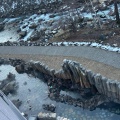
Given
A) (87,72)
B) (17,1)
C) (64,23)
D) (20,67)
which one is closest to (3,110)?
(87,72)

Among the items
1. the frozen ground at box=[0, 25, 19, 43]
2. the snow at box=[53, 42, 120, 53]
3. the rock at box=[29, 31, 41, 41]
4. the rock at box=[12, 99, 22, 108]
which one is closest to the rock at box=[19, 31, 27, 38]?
the frozen ground at box=[0, 25, 19, 43]

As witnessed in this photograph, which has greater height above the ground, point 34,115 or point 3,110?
point 3,110

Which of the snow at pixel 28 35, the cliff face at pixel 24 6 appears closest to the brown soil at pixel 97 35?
the snow at pixel 28 35

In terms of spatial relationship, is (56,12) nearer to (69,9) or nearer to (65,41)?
(69,9)

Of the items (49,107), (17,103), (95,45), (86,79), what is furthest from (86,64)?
(17,103)

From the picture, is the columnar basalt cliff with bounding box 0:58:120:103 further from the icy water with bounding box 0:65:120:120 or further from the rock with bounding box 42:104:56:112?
the rock with bounding box 42:104:56:112

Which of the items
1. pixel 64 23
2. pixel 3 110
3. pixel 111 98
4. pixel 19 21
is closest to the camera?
pixel 3 110
